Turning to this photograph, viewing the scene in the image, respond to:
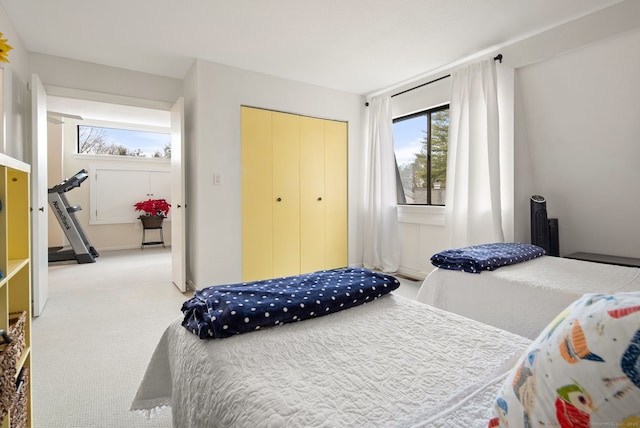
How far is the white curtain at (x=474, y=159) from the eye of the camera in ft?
9.93

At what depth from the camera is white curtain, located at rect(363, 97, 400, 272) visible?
4.23 metres

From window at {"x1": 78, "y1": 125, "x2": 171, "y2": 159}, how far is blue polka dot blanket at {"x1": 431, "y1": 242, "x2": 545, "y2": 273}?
616 cm

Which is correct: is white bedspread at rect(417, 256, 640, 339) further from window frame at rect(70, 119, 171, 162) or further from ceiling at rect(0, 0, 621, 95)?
window frame at rect(70, 119, 171, 162)

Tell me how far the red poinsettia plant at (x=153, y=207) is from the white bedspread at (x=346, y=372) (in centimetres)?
563

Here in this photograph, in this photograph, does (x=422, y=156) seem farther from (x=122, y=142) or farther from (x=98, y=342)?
(x=122, y=142)

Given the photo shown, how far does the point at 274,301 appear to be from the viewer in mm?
1207

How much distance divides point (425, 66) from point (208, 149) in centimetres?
243

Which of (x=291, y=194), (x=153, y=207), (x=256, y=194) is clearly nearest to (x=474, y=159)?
(x=291, y=194)

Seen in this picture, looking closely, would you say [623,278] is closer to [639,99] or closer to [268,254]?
[639,99]

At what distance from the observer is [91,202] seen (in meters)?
6.02

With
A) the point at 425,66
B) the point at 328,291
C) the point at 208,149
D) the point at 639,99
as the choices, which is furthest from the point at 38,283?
the point at 639,99

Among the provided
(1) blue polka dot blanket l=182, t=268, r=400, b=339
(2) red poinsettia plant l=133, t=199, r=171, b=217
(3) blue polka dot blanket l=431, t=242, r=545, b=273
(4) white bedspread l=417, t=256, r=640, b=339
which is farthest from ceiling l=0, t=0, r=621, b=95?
(2) red poinsettia plant l=133, t=199, r=171, b=217

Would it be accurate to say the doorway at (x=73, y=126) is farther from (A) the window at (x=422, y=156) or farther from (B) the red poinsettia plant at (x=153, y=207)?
(A) the window at (x=422, y=156)

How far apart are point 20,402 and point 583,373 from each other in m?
1.73
